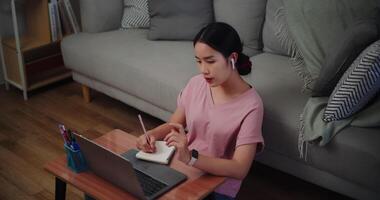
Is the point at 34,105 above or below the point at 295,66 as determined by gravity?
below

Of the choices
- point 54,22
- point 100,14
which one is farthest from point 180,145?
point 54,22

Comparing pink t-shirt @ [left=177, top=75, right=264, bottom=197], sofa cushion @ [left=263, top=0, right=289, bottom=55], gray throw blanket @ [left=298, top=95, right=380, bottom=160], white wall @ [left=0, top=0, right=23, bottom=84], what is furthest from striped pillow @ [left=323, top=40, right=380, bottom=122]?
white wall @ [left=0, top=0, right=23, bottom=84]

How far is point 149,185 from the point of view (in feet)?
4.41

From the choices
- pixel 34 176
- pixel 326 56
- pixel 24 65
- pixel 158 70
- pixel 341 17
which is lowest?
pixel 34 176

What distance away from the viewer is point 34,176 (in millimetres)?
2250

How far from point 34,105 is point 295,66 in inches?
66.0

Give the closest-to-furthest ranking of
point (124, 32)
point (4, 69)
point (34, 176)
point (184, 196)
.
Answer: point (184, 196) < point (34, 176) < point (124, 32) < point (4, 69)

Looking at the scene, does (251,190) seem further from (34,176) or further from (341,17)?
(34,176)

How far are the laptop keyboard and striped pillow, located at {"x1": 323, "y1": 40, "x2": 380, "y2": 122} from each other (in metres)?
0.72

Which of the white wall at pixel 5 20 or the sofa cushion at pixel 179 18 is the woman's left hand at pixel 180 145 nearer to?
the sofa cushion at pixel 179 18

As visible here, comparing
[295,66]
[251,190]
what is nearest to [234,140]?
[251,190]

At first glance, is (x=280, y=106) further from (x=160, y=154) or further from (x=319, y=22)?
(x=160, y=154)

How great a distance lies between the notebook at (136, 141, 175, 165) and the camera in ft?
4.76

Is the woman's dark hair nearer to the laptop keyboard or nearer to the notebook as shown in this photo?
the notebook
